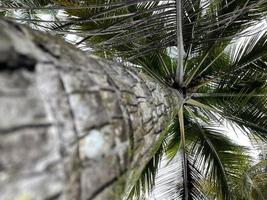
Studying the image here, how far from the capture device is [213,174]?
434 centimetres

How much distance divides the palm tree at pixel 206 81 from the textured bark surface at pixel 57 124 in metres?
2.24

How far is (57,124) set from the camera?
0.62 meters

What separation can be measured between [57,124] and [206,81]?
3.36 meters

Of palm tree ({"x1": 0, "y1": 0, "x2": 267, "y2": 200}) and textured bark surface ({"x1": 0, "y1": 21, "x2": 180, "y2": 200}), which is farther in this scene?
palm tree ({"x1": 0, "y1": 0, "x2": 267, "y2": 200})

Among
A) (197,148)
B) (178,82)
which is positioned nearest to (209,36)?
(178,82)

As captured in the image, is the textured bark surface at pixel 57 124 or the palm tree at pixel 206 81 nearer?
the textured bark surface at pixel 57 124

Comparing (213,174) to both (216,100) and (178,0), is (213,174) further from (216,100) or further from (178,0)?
(178,0)

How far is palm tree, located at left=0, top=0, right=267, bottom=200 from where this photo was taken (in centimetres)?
342

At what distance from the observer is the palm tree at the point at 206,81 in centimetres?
342

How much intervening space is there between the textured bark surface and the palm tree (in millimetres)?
2235

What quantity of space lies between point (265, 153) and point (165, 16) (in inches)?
75.9

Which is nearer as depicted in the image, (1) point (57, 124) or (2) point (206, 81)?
(1) point (57, 124)

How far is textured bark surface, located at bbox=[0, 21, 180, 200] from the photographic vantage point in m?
0.53

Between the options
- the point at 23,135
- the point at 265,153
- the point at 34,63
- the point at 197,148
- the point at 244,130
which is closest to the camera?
the point at 23,135
